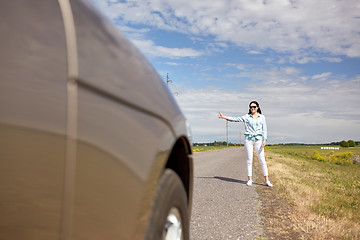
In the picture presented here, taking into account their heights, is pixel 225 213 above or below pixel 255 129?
below

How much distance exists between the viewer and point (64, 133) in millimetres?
1119

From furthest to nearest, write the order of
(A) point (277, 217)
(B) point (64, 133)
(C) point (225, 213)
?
(C) point (225, 213) → (A) point (277, 217) → (B) point (64, 133)

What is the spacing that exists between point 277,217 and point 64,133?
4709mm

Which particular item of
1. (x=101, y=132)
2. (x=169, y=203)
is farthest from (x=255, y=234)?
(x=101, y=132)

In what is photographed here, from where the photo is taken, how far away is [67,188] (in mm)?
1123

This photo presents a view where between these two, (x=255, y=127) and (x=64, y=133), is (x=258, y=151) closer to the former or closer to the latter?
(x=255, y=127)

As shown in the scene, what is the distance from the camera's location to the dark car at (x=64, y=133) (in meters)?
1.12

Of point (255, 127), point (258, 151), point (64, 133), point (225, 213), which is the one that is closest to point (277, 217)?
point (225, 213)

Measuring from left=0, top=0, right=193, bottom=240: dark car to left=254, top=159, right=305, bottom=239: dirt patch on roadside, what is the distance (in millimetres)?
3393

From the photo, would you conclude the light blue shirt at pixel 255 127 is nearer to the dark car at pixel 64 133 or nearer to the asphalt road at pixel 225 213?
the asphalt road at pixel 225 213

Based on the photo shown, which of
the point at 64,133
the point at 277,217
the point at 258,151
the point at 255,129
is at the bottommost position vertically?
the point at 277,217

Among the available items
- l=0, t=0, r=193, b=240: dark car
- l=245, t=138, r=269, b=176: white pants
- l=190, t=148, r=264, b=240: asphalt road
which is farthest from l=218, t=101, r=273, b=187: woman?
l=0, t=0, r=193, b=240: dark car

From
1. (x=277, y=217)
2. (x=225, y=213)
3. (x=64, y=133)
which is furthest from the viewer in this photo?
(x=225, y=213)

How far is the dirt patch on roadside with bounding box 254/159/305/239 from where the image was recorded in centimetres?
432
